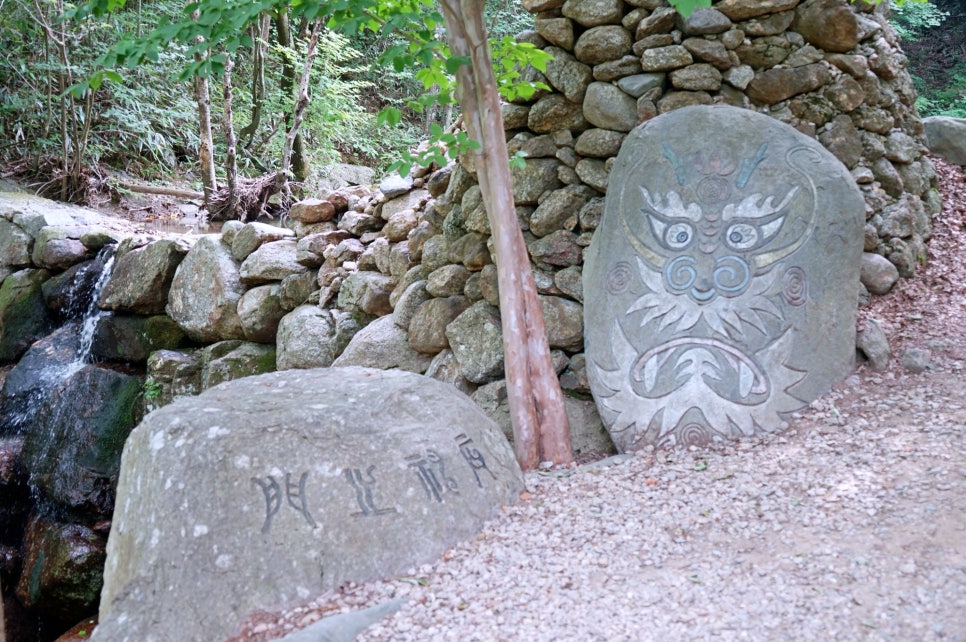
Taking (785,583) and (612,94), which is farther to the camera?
(612,94)

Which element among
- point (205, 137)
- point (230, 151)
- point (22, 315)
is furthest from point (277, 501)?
point (205, 137)

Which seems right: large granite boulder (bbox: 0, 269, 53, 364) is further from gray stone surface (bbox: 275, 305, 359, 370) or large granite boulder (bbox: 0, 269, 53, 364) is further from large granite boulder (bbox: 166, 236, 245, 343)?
gray stone surface (bbox: 275, 305, 359, 370)

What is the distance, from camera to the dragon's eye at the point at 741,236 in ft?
12.1

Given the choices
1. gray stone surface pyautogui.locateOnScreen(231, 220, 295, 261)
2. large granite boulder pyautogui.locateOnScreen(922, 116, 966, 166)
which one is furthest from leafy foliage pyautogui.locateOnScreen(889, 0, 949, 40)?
gray stone surface pyautogui.locateOnScreen(231, 220, 295, 261)

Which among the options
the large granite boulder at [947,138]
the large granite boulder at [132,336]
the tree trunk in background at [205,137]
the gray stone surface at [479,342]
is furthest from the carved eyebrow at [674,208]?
the tree trunk in background at [205,137]

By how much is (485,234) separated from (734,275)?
1440mm

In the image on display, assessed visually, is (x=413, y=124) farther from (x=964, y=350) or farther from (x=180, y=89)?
(x=964, y=350)

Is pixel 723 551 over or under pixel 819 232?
under

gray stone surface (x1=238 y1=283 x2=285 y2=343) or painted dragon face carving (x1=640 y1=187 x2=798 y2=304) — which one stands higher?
painted dragon face carving (x1=640 y1=187 x2=798 y2=304)

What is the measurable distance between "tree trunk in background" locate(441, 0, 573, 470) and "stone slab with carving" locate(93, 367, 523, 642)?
52 cm

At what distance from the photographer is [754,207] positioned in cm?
371

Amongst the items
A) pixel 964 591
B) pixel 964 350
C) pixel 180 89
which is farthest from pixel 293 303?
pixel 180 89

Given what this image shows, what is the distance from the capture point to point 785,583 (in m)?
2.26

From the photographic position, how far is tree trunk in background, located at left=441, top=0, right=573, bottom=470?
3.63m
